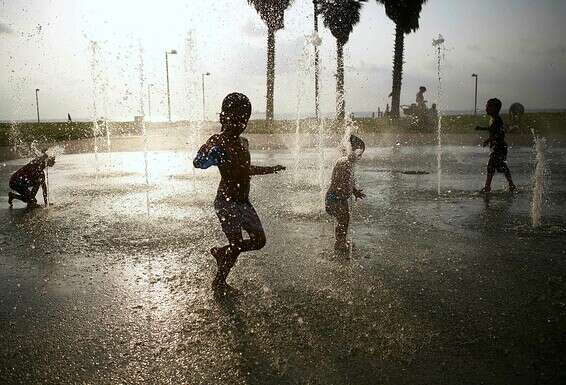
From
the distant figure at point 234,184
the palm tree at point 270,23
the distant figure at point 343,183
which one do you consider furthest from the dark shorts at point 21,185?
the palm tree at point 270,23

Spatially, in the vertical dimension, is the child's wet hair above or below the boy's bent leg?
above

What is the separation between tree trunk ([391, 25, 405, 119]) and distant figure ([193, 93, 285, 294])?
89.0ft

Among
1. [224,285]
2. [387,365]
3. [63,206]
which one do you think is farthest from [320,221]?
[63,206]

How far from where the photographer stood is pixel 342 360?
2.76 m

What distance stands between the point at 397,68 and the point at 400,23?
2848 millimetres

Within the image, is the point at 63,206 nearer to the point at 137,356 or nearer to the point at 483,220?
the point at 137,356

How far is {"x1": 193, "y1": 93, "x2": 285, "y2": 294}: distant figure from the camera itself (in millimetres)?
3723

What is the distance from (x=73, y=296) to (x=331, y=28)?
36.1 meters

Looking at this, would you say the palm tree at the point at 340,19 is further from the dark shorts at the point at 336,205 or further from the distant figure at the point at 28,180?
the dark shorts at the point at 336,205

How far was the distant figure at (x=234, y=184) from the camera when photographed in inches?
147

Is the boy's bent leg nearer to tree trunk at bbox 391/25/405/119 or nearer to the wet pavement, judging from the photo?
the wet pavement

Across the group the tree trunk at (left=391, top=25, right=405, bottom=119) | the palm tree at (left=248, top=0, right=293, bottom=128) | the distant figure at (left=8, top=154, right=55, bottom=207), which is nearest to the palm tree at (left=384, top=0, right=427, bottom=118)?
the tree trunk at (left=391, top=25, right=405, bottom=119)

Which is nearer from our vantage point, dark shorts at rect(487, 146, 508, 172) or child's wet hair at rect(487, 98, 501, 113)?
child's wet hair at rect(487, 98, 501, 113)

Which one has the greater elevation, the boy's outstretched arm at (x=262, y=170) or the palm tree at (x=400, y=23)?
the palm tree at (x=400, y=23)
